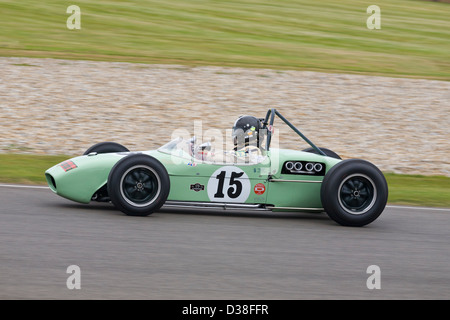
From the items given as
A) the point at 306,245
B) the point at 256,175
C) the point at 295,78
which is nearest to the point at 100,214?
the point at 256,175

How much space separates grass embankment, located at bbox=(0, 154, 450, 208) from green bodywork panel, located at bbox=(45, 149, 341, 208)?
2.03 meters

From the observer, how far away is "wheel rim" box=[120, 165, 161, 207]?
713 centimetres

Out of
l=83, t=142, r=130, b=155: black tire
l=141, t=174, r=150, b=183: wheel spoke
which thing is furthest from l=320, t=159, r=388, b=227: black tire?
l=83, t=142, r=130, b=155: black tire

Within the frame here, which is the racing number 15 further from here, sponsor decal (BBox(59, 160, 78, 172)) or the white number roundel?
sponsor decal (BBox(59, 160, 78, 172))

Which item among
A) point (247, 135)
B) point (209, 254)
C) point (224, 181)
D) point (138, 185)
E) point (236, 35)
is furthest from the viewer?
point (236, 35)

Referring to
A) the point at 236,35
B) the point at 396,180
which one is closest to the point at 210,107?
the point at 396,180

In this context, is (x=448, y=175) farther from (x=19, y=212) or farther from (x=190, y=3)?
(x=190, y=3)

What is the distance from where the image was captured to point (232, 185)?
745cm

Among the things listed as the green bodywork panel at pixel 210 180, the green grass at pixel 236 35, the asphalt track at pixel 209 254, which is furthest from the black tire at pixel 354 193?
the green grass at pixel 236 35

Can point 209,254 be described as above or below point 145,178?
below

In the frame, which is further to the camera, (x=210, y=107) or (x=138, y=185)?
(x=210, y=107)

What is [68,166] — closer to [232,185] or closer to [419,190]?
[232,185]

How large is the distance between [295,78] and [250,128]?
31.4 ft

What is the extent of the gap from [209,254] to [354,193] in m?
2.18
